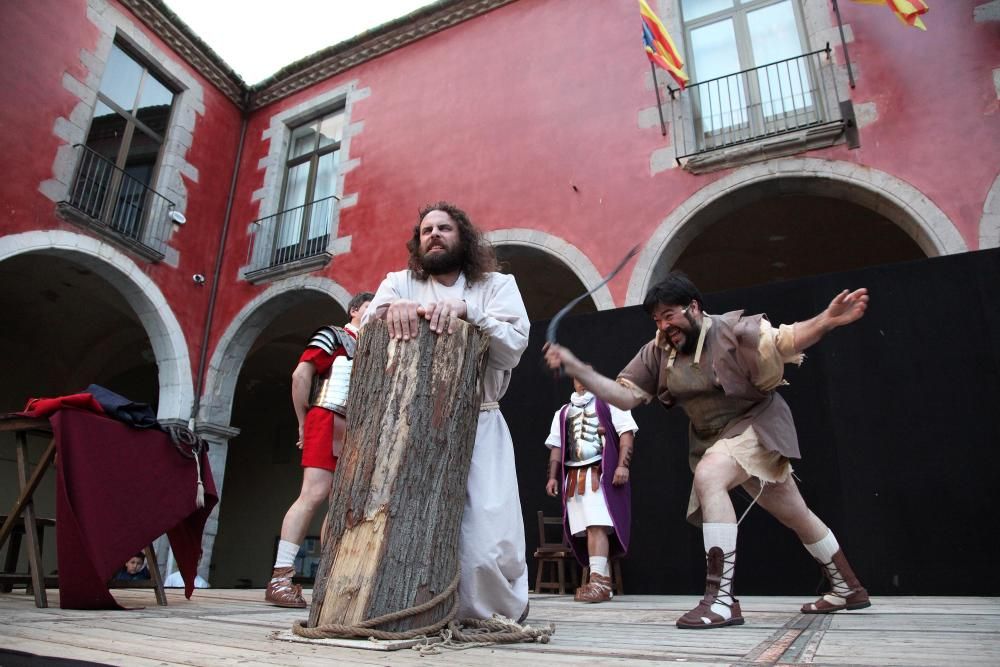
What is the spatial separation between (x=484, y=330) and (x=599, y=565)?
115 inches

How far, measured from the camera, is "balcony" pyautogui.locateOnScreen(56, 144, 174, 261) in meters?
8.41

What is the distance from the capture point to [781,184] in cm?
657

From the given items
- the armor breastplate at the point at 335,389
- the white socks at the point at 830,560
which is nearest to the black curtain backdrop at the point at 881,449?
the white socks at the point at 830,560

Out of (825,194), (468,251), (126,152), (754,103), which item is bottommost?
(468,251)

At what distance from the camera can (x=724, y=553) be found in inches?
101

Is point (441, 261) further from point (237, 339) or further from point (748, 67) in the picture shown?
point (237, 339)

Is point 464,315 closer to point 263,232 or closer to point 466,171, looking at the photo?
point 466,171

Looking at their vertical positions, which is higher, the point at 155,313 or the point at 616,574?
the point at 155,313

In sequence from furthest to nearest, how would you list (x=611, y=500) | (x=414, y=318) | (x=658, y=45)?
(x=658, y=45) < (x=611, y=500) < (x=414, y=318)

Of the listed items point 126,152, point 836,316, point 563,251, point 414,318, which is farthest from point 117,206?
point 836,316

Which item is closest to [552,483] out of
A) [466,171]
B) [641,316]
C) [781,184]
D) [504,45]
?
[641,316]

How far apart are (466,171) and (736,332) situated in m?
6.21

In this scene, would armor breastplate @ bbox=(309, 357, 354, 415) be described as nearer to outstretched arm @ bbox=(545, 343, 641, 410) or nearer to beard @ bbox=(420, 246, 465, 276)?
beard @ bbox=(420, 246, 465, 276)

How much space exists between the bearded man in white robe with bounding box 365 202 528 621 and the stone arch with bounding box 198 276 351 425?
22.5 ft
